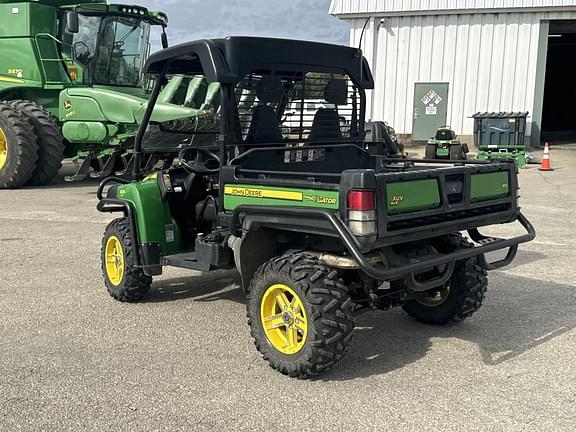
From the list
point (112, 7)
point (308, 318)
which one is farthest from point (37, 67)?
point (308, 318)

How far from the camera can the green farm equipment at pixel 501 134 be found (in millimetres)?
17406

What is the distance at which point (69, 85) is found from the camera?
1273 centimetres

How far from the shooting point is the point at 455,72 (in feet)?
69.9

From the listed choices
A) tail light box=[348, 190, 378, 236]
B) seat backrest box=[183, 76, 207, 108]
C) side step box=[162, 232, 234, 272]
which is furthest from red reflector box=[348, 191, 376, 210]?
seat backrest box=[183, 76, 207, 108]

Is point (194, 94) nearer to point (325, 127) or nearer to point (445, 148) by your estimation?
point (325, 127)

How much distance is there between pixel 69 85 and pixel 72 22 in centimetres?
142

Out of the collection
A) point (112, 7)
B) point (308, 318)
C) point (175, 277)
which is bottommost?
point (175, 277)

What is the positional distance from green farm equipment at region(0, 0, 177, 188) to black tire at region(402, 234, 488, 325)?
7.91m

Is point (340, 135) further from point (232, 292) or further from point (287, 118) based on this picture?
point (232, 292)

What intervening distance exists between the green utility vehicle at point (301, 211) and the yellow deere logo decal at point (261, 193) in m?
0.01

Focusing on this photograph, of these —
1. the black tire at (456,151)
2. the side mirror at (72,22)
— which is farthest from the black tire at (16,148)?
the black tire at (456,151)

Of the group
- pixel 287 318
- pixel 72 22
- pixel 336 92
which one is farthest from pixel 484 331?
pixel 72 22

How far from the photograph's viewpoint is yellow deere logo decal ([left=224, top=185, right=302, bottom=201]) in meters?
3.99

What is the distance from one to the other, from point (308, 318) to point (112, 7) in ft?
33.7
